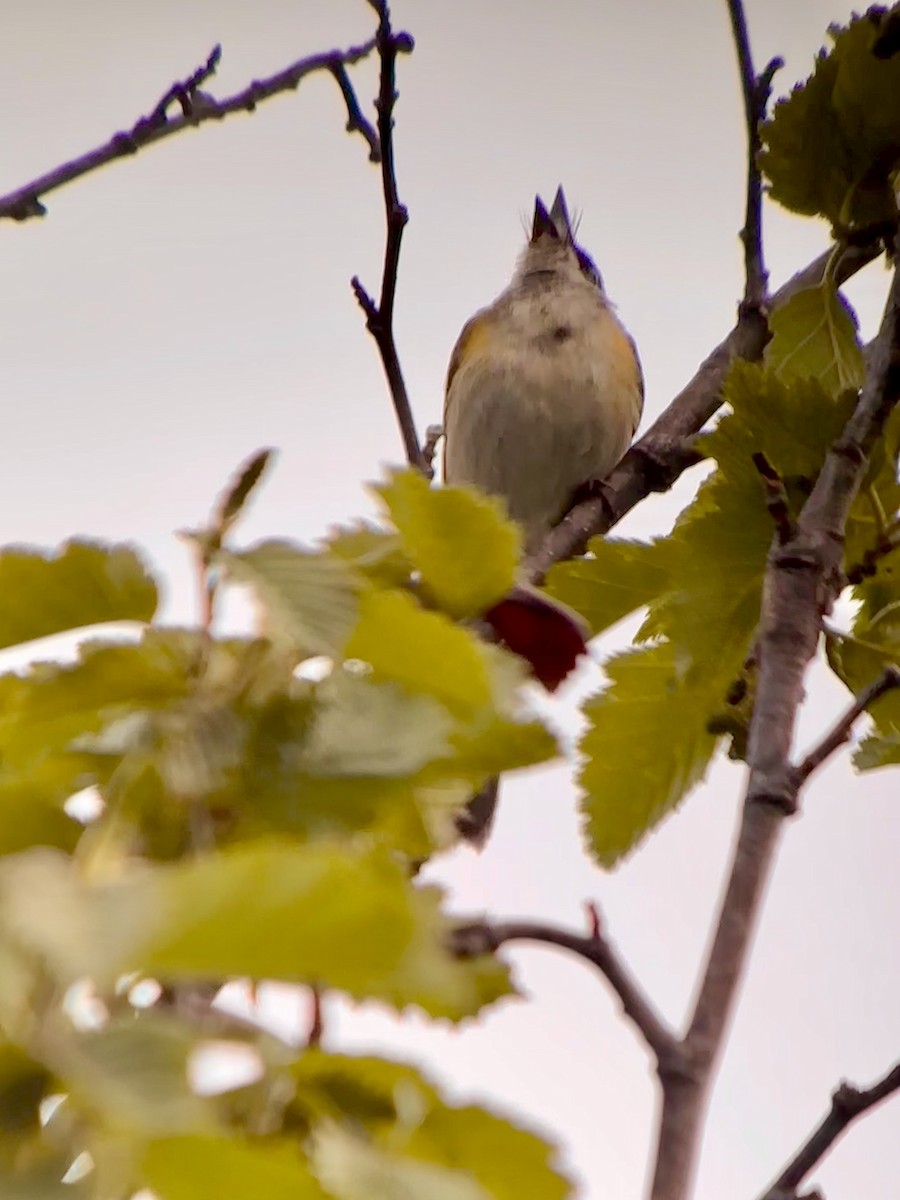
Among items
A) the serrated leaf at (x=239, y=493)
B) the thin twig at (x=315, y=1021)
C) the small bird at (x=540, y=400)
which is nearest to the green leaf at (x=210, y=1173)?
the thin twig at (x=315, y=1021)

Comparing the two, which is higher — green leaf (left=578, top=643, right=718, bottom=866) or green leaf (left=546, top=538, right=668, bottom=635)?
green leaf (left=546, top=538, right=668, bottom=635)

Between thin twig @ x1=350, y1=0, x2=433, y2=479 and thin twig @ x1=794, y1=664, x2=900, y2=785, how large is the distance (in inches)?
34.6

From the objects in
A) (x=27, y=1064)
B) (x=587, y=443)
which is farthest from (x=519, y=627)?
(x=587, y=443)

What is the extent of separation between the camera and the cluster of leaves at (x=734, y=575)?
2.69 feet

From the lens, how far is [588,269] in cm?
382

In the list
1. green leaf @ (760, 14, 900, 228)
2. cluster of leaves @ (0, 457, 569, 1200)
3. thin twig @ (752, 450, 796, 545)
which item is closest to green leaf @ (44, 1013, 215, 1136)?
cluster of leaves @ (0, 457, 569, 1200)

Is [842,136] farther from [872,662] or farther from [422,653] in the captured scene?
[422,653]

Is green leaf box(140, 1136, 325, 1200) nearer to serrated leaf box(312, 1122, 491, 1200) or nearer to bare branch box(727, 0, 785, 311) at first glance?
serrated leaf box(312, 1122, 491, 1200)

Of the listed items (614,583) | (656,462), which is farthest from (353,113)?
→ (614,583)

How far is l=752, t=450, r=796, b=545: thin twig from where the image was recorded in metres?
0.75

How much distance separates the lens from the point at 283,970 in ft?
0.95

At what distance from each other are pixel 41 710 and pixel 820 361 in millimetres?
759

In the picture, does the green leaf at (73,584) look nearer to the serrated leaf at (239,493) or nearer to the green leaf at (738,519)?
the serrated leaf at (239,493)

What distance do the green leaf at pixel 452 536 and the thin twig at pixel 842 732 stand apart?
0.66 feet
